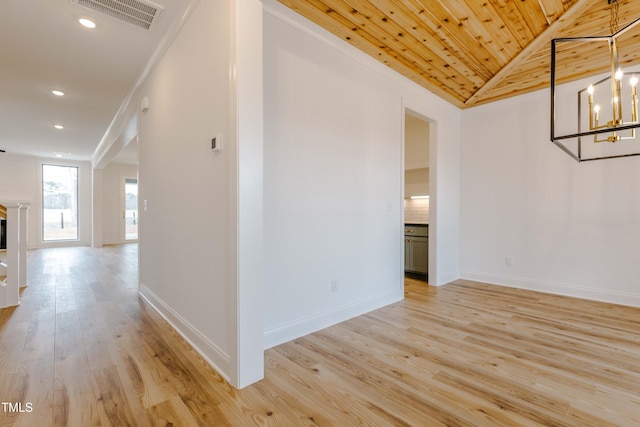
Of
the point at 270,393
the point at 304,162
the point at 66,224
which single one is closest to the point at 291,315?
the point at 270,393

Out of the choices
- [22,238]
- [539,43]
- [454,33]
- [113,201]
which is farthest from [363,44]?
[113,201]

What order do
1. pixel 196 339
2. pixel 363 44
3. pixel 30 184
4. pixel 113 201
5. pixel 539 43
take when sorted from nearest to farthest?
1. pixel 196 339
2. pixel 363 44
3. pixel 539 43
4. pixel 30 184
5. pixel 113 201

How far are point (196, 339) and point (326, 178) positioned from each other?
5.53 ft

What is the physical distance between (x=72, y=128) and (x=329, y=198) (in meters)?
5.97

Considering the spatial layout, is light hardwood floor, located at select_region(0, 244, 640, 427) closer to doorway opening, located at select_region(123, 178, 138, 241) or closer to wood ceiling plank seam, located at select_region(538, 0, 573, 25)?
wood ceiling plank seam, located at select_region(538, 0, 573, 25)

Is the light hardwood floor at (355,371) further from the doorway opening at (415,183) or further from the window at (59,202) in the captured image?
the window at (59,202)

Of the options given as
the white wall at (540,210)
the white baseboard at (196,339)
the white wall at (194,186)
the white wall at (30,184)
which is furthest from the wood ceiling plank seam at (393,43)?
the white wall at (30,184)

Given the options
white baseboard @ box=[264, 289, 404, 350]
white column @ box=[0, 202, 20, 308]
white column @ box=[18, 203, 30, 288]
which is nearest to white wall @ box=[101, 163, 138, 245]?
white column @ box=[18, 203, 30, 288]

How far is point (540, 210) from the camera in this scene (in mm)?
3973

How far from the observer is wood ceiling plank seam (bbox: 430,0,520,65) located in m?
2.49

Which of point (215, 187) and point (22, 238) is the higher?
point (215, 187)

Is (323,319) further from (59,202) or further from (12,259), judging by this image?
(59,202)

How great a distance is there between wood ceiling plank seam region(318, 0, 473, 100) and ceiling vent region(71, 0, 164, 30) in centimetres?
129

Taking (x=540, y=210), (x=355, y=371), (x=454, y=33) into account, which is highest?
(x=454, y=33)
